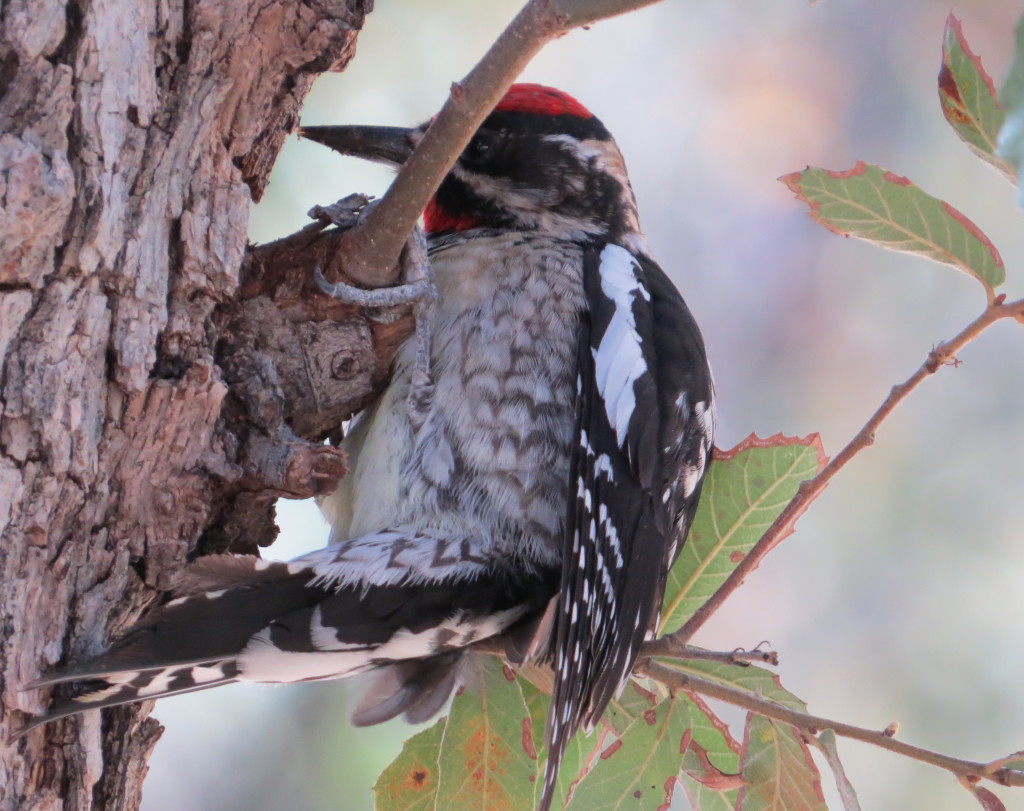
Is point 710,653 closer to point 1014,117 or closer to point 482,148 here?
point 1014,117

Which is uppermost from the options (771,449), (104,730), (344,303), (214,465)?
(344,303)

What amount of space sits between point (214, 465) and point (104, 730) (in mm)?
430

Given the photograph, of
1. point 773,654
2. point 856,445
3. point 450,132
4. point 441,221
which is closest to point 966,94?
point 856,445

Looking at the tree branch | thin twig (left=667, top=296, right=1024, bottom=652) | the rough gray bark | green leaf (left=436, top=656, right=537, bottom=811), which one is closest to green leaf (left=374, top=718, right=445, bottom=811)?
green leaf (left=436, top=656, right=537, bottom=811)

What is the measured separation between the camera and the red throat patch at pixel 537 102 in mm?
2667

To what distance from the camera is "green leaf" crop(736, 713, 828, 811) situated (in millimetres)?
1749

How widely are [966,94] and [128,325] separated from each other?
1.22 metres

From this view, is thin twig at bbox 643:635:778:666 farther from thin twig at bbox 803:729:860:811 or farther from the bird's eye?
the bird's eye

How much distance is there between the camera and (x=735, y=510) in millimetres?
2055

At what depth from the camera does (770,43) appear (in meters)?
5.30

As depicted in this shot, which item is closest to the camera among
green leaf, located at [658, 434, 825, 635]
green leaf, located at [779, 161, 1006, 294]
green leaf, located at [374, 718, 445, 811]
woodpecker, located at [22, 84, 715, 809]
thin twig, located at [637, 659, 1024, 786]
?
thin twig, located at [637, 659, 1024, 786]

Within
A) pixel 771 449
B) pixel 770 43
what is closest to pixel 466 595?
pixel 771 449

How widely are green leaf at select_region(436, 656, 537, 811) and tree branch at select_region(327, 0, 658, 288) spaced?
0.79 metres

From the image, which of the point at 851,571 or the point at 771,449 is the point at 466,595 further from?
the point at 851,571
